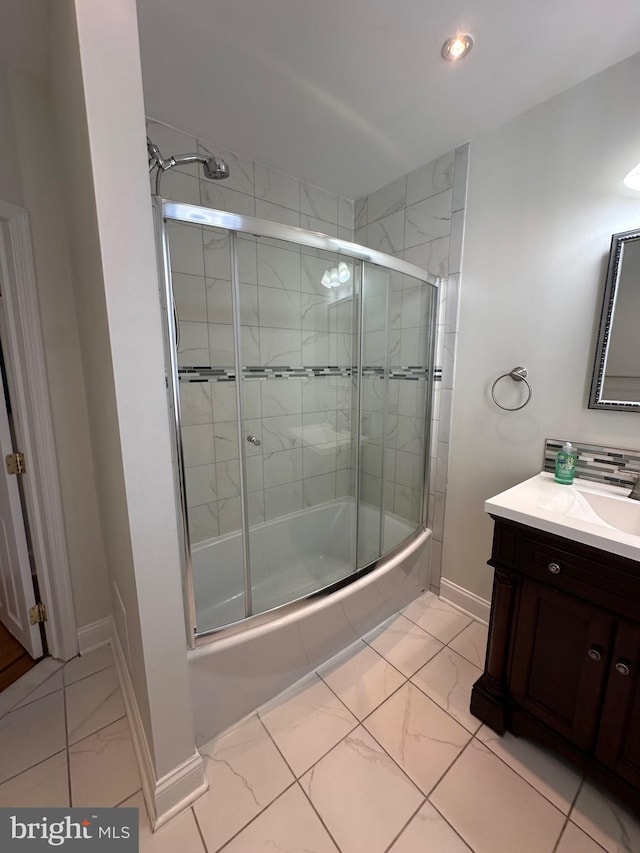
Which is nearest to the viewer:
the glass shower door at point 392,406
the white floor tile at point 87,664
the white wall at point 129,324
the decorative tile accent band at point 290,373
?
the white wall at point 129,324

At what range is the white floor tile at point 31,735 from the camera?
1216mm

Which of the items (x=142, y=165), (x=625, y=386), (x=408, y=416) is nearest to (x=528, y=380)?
(x=625, y=386)

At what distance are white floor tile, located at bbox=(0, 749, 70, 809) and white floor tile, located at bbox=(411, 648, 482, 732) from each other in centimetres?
133

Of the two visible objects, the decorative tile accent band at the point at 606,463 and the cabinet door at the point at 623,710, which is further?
the decorative tile accent band at the point at 606,463

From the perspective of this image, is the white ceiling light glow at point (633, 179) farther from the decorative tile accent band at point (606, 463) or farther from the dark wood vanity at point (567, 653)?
the dark wood vanity at point (567, 653)

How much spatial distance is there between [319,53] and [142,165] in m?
0.92

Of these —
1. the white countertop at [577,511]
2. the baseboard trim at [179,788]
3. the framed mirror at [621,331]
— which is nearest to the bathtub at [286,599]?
the baseboard trim at [179,788]

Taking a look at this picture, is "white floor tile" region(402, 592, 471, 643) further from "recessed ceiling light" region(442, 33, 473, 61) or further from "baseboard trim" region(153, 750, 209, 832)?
"recessed ceiling light" region(442, 33, 473, 61)

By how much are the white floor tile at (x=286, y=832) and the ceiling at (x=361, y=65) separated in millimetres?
2481

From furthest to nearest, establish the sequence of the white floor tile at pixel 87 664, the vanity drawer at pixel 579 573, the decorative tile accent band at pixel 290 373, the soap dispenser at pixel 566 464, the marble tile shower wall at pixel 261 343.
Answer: the decorative tile accent band at pixel 290 373 → the marble tile shower wall at pixel 261 343 → the white floor tile at pixel 87 664 → the soap dispenser at pixel 566 464 → the vanity drawer at pixel 579 573

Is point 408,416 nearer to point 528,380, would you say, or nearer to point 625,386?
point 528,380

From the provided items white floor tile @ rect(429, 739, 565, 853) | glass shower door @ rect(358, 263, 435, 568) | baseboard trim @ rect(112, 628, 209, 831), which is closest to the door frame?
baseboard trim @ rect(112, 628, 209, 831)

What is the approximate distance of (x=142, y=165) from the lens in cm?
81

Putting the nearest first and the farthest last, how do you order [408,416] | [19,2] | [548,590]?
[19,2] < [548,590] < [408,416]
